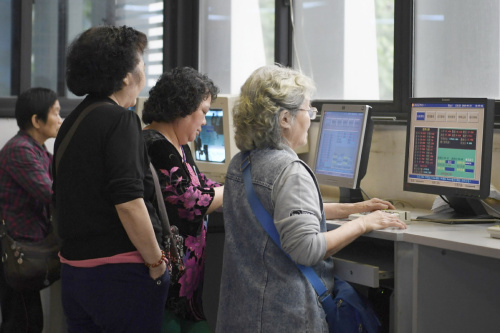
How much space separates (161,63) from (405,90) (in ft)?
6.44

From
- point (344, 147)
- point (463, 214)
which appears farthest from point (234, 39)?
point (463, 214)

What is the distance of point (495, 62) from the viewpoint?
119 inches

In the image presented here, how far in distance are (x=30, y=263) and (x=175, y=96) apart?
3.55 feet

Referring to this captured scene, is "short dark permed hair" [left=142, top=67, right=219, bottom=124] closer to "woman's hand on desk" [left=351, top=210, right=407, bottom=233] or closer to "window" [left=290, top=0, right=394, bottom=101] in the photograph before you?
"woman's hand on desk" [left=351, top=210, right=407, bottom=233]

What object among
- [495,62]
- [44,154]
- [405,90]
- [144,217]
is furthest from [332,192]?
[144,217]

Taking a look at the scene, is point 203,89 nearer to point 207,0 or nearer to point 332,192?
point 332,192

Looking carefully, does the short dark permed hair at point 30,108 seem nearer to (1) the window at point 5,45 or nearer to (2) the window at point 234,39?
(1) the window at point 5,45

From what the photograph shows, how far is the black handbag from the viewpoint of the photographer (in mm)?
3088

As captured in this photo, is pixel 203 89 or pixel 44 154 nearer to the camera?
pixel 203 89

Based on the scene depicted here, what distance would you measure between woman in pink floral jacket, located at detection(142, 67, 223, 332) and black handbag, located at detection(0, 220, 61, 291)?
0.78 meters

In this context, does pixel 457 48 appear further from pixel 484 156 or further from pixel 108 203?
pixel 108 203

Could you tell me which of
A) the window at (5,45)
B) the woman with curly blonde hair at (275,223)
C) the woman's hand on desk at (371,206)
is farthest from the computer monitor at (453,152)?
the window at (5,45)

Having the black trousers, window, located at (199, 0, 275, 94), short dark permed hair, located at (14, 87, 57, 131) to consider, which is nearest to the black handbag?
the black trousers

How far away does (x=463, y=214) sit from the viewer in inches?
106
